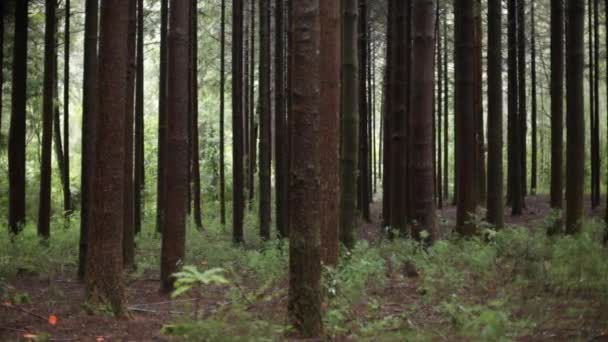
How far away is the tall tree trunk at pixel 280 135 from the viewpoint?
621 inches

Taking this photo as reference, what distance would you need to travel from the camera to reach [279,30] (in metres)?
15.9

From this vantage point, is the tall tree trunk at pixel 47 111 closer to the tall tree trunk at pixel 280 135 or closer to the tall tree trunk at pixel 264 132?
the tall tree trunk at pixel 264 132

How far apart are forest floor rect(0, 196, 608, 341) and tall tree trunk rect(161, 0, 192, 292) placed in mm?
746

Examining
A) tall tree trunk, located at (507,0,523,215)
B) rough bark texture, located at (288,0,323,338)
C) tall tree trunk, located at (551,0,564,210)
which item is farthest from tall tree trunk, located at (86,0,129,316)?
tall tree trunk, located at (507,0,523,215)

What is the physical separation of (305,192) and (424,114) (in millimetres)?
5183

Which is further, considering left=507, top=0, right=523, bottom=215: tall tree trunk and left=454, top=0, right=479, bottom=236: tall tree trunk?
left=507, top=0, right=523, bottom=215: tall tree trunk

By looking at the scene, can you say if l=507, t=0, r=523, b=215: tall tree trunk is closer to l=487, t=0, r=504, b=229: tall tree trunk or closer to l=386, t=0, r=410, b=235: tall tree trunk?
l=487, t=0, r=504, b=229: tall tree trunk

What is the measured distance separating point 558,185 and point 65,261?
11167 mm

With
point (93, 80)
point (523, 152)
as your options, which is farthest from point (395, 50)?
point (523, 152)

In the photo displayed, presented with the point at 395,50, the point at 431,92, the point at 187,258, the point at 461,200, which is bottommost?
the point at 187,258

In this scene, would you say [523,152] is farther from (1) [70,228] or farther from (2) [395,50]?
(1) [70,228]

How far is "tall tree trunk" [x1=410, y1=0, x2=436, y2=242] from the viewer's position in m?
10.5

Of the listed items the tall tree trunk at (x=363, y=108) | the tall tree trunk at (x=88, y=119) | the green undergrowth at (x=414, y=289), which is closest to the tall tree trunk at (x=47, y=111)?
the green undergrowth at (x=414, y=289)

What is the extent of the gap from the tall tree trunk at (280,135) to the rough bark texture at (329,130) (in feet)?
21.8
